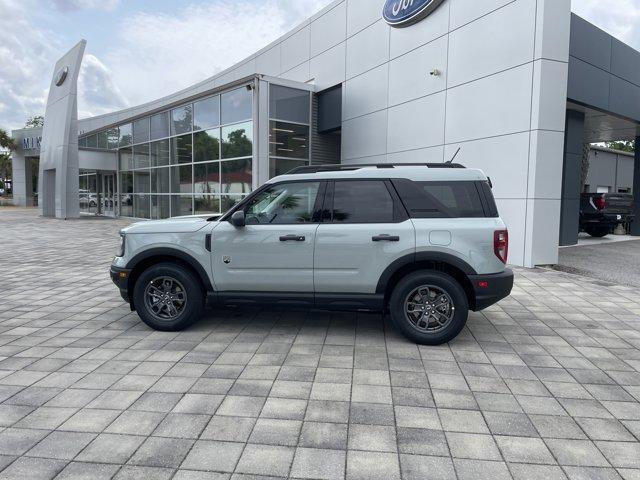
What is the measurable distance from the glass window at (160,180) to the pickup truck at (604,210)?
671 inches

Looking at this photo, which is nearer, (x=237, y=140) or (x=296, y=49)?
(x=237, y=140)

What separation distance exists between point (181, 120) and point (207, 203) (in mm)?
4513

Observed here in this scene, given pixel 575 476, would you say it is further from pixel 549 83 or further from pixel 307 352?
pixel 549 83

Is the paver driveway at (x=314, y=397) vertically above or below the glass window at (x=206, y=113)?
below

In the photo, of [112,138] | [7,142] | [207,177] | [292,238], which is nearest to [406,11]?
[207,177]

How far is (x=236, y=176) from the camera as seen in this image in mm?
15727

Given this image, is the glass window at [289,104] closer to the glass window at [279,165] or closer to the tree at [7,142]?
the glass window at [279,165]

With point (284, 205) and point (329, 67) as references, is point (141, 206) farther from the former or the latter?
point (284, 205)

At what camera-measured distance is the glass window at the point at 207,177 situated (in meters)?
16.8

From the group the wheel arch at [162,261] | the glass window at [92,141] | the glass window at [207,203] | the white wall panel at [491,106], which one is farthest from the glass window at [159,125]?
the wheel arch at [162,261]

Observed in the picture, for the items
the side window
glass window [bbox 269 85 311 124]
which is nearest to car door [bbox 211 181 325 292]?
the side window

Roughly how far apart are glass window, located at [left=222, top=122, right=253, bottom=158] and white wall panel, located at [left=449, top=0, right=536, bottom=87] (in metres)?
6.84

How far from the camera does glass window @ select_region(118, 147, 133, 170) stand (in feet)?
81.6

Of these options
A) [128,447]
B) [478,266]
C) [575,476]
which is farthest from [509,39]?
[128,447]
